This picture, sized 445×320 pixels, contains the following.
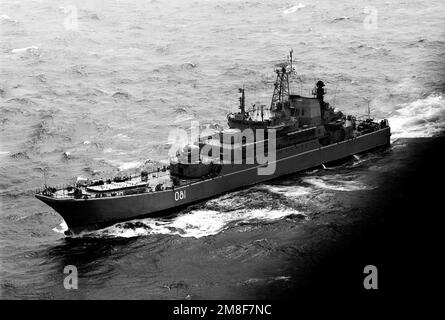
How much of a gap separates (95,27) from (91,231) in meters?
64.6

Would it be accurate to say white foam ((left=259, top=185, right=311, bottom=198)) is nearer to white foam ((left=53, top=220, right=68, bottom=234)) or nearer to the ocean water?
the ocean water

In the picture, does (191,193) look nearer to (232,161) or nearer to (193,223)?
(193,223)

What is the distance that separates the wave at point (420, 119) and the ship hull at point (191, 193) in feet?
13.6

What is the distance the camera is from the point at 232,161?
60094 millimetres

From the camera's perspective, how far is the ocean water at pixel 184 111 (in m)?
47.0

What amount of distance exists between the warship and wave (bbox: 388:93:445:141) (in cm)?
405

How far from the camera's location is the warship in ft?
174

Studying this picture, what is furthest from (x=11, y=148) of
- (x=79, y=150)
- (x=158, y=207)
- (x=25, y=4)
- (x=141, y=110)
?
(x=25, y=4)

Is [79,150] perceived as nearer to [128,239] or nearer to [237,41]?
[128,239]

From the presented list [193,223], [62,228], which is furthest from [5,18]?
[193,223]

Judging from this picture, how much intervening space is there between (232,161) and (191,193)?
535 cm

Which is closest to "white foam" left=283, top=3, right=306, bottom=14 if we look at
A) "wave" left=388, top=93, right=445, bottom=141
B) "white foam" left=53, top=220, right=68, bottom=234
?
"wave" left=388, top=93, right=445, bottom=141

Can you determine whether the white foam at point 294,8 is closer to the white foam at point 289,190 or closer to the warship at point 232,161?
the warship at point 232,161

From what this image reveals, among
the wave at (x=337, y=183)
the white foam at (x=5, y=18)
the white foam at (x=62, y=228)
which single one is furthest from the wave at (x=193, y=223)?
the white foam at (x=5, y=18)
